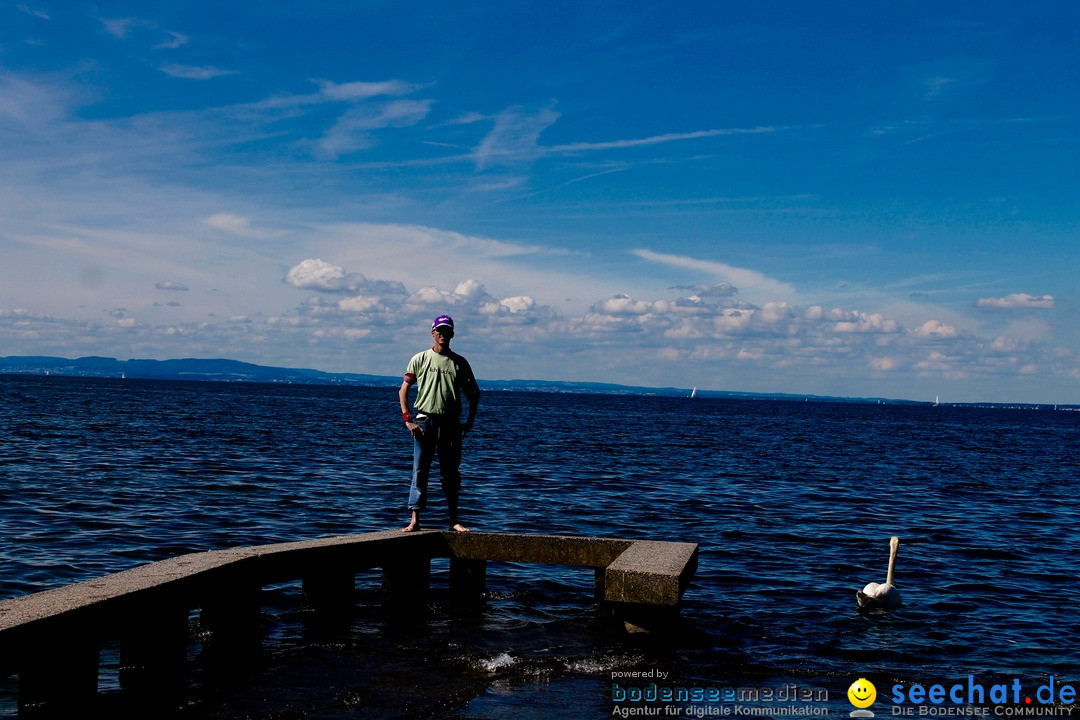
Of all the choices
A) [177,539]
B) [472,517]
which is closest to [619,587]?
[177,539]

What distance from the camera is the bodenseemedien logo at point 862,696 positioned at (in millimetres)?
6887

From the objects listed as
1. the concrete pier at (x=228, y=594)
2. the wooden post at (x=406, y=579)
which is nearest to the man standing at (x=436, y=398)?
the wooden post at (x=406, y=579)

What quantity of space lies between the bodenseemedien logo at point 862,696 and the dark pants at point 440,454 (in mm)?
4342

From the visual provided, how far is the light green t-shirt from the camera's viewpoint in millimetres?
9070

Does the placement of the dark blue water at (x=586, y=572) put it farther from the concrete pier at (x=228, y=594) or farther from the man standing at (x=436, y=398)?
the man standing at (x=436, y=398)

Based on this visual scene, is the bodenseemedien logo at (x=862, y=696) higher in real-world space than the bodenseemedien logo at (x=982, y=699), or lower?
higher

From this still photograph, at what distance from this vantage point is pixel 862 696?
7.32 metres

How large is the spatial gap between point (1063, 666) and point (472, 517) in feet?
35.1

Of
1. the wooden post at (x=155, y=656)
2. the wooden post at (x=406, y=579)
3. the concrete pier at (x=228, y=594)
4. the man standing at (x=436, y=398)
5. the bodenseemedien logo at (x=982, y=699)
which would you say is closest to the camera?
the concrete pier at (x=228, y=594)

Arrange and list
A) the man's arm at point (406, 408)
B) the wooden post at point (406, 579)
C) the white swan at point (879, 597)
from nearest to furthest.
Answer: the man's arm at point (406, 408) → the wooden post at point (406, 579) → the white swan at point (879, 597)

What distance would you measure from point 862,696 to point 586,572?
5203mm

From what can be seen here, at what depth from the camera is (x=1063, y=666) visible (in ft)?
28.5

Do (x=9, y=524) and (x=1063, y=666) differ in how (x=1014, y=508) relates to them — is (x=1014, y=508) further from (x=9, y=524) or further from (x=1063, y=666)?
(x=9, y=524)

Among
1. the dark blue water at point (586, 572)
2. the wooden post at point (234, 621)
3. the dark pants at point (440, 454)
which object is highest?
the dark pants at point (440, 454)
